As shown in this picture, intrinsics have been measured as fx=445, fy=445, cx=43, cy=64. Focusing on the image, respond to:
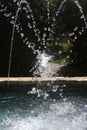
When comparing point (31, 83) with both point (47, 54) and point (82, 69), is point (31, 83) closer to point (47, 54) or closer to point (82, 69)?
point (82, 69)

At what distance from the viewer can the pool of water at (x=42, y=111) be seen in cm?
790

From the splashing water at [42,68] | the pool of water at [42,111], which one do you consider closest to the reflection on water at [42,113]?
the pool of water at [42,111]

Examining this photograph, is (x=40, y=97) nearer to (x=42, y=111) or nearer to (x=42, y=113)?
→ (x=42, y=111)

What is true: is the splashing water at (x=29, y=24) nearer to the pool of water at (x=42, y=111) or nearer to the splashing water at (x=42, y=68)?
the splashing water at (x=42, y=68)

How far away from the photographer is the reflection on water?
25.8ft

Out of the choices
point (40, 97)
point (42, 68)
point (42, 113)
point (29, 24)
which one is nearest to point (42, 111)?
point (42, 113)

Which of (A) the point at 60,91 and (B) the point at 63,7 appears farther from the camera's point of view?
(B) the point at 63,7

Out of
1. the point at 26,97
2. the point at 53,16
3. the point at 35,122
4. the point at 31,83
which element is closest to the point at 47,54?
the point at 53,16

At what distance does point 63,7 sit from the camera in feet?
46.8

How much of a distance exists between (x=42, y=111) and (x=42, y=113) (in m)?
0.23

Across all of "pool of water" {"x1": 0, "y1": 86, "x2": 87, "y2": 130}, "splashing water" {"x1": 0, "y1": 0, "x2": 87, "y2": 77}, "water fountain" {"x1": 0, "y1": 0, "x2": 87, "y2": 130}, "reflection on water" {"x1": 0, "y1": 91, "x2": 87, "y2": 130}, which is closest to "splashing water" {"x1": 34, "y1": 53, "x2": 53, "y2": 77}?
"water fountain" {"x1": 0, "y1": 0, "x2": 87, "y2": 130}

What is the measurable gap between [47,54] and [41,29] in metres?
2.29

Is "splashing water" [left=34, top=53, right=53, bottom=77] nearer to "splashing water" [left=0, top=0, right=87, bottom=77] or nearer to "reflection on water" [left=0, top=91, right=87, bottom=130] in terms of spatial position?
"splashing water" [left=0, top=0, right=87, bottom=77]

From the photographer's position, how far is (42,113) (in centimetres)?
898
